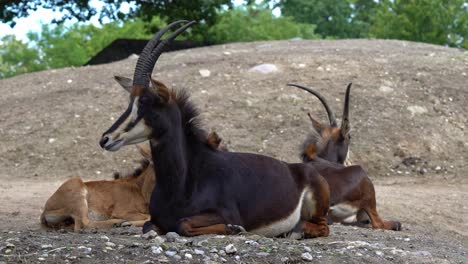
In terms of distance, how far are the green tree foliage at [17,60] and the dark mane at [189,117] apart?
123ft

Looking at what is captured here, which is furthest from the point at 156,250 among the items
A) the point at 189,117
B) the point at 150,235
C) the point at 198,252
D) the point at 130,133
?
the point at 189,117

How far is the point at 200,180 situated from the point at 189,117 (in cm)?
60

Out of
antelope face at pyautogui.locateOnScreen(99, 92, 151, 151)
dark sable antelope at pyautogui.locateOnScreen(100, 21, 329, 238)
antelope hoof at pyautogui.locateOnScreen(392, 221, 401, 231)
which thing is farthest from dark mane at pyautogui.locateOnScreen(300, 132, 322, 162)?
antelope face at pyautogui.locateOnScreen(99, 92, 151, 151)

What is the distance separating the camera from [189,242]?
7285 millimetres

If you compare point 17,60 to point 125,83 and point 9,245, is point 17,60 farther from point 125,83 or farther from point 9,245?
point 9,245

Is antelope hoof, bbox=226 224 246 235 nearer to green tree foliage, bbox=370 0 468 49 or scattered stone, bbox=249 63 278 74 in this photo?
scattered stone, bbox=249 63 278 74

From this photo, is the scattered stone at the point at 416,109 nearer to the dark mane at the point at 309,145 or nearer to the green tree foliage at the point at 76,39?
the dark mane at the point at 309,145

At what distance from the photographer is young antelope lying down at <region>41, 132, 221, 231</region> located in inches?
401

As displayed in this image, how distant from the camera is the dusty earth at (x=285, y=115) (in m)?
15.1

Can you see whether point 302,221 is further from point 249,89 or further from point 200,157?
point 249,89

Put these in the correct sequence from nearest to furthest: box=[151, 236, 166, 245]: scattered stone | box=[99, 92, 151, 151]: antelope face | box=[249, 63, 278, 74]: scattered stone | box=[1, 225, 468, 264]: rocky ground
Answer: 1. box=[1, 225, 468, 264]: rocky ground
2. box=[151, 236, 166, 245]: scattered stone
3. box=[99, 92, 151, 151]: antelope face
4. box=[249, 63, 278, 74]: scattered stone

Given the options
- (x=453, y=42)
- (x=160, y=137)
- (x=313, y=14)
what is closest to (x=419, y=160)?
(x=160, y=137)

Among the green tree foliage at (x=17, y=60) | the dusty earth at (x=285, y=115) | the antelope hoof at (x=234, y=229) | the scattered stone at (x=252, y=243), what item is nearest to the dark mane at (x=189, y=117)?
the antelope hoof at (x=234, y=229)

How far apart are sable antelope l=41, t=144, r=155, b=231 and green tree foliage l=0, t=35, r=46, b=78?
3483 cm
